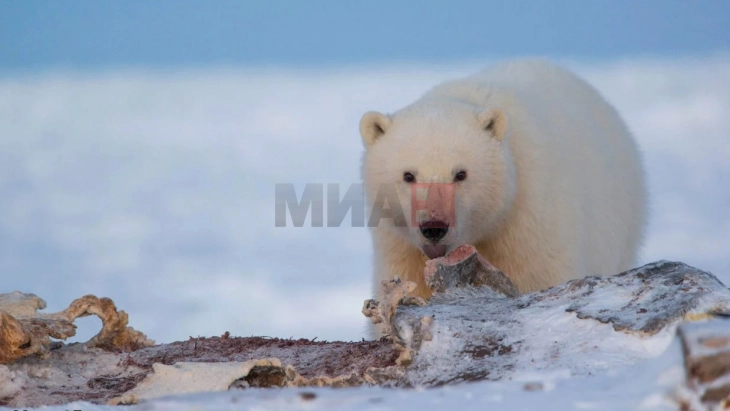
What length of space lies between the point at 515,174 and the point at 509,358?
3.35 metres

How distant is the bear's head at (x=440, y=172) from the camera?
23.9ft

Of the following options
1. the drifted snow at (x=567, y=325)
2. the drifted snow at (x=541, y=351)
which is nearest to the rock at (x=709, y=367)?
the drifted snow at (x=541, y=351)

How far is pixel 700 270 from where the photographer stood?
16.5 feet

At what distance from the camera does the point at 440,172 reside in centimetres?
734

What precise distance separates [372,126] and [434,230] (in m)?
1.24

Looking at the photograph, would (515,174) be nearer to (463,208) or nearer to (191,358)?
(463,208)

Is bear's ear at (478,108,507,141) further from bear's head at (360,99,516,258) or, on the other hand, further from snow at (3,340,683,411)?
snow at (3,340,683,411)

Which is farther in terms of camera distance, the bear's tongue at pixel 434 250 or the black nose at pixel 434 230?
the bear's tongue at pixel 434 250

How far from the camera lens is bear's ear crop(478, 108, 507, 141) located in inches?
297

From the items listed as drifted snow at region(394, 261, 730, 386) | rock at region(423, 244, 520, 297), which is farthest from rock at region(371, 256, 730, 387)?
rock at region(423, 244, 520, 297)

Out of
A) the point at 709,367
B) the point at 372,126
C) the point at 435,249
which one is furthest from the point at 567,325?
the point at 372,126

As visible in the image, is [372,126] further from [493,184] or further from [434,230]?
[434,230]

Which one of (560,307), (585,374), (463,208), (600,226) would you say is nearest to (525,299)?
(560,307)

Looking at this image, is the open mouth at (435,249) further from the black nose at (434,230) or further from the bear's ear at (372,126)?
the bear's ear at (372,126)
